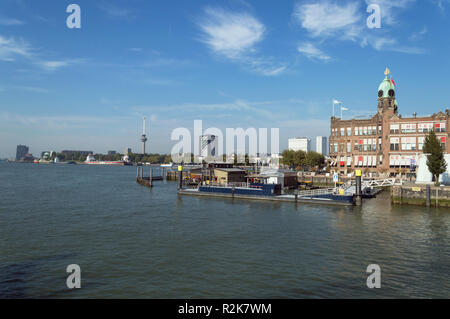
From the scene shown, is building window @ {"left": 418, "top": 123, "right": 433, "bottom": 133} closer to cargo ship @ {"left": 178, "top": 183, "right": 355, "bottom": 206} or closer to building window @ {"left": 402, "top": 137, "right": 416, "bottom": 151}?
building window @ {"left": 402, "top": 137, "right": 416, "bottom": 151}

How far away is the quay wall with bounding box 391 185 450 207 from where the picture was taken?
165ft

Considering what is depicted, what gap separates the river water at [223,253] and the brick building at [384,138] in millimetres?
50903

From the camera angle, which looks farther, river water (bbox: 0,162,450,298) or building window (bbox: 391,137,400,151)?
building window (bbox: 391,137,400,151)

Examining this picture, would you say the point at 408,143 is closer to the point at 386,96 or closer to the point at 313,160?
the point at 386,96

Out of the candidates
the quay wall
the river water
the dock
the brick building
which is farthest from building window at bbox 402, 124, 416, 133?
the dock

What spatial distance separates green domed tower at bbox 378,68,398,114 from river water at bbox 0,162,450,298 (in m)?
62.2

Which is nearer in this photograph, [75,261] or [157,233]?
[75,261]

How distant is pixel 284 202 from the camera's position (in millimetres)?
58062

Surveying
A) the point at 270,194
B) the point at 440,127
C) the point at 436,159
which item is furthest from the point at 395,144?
the point at 270,194

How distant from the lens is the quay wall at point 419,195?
50344 millimetres

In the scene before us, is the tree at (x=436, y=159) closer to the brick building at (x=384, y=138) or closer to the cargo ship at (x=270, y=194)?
the cargo ship at (x=270, y=194)
